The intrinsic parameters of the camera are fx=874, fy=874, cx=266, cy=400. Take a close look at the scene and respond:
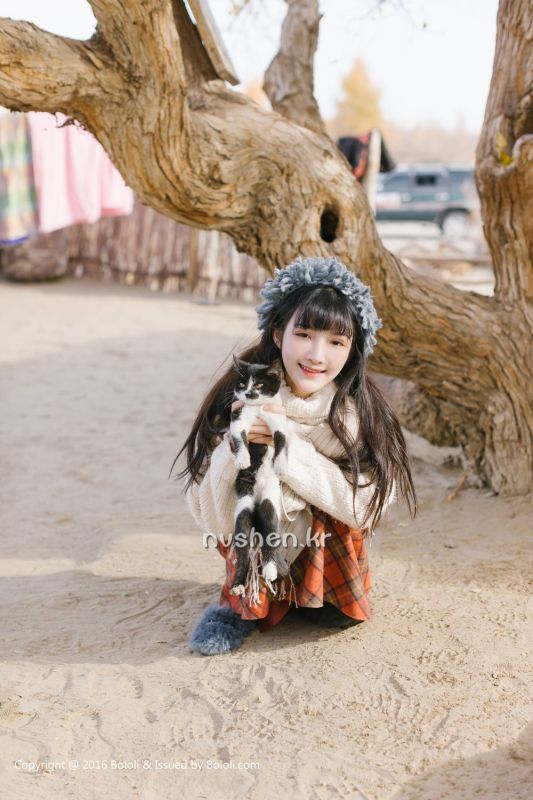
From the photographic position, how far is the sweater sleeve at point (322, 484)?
275cm

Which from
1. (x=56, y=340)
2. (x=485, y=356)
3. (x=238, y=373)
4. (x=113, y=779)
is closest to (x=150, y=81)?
(x=238, y=373)

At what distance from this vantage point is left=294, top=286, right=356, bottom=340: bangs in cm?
276

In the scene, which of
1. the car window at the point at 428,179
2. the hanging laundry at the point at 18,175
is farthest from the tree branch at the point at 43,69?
the car window at the point at 428,179

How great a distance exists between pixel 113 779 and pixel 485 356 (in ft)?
8.37

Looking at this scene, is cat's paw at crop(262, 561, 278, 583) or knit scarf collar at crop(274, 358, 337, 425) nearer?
cat's paw at crop(262, 561, 278, 583)

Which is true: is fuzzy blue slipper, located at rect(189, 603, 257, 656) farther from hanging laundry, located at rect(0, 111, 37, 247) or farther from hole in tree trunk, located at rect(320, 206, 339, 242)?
hanging laundry, located at rect(0, 111, 37, 247)

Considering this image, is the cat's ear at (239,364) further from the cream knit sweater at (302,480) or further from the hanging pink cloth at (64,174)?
the hanging pink cloth at (64,174)

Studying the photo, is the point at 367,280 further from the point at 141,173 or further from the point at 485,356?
the point at 141,173

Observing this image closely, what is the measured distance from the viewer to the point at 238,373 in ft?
9.53

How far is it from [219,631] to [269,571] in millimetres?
435

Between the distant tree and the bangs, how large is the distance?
45.3 m

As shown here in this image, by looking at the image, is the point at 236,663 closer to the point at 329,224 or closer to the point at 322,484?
the point at 322,484

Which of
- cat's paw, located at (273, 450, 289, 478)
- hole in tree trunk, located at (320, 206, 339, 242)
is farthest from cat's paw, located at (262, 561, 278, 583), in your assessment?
hole in tree trunk, located at (320, 206, 339, 242)

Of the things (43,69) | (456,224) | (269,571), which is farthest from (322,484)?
(456,224)
